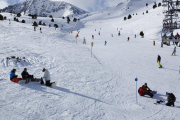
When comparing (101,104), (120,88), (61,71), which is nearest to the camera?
(101,104)

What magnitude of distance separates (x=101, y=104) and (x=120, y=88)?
274cm

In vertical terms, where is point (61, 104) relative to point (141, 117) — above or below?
above

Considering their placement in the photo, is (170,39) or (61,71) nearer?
(61,71)

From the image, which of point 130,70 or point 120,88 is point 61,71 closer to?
point 120,88

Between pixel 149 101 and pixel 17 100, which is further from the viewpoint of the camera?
pixel 149 101

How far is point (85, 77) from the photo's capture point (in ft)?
35.4

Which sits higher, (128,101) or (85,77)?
(85,77)

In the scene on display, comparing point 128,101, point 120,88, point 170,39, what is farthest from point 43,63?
point 170,39

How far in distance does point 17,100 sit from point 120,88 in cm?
636

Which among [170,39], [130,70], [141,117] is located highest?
[170,39]

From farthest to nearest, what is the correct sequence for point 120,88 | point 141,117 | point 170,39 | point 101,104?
point 170,39 → point 120,88 → point 101,104 → point 141,117

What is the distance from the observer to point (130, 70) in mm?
A: 13250

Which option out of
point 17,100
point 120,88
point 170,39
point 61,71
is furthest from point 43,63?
point 170,39

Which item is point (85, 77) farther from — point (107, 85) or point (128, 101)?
point (128, 101)
